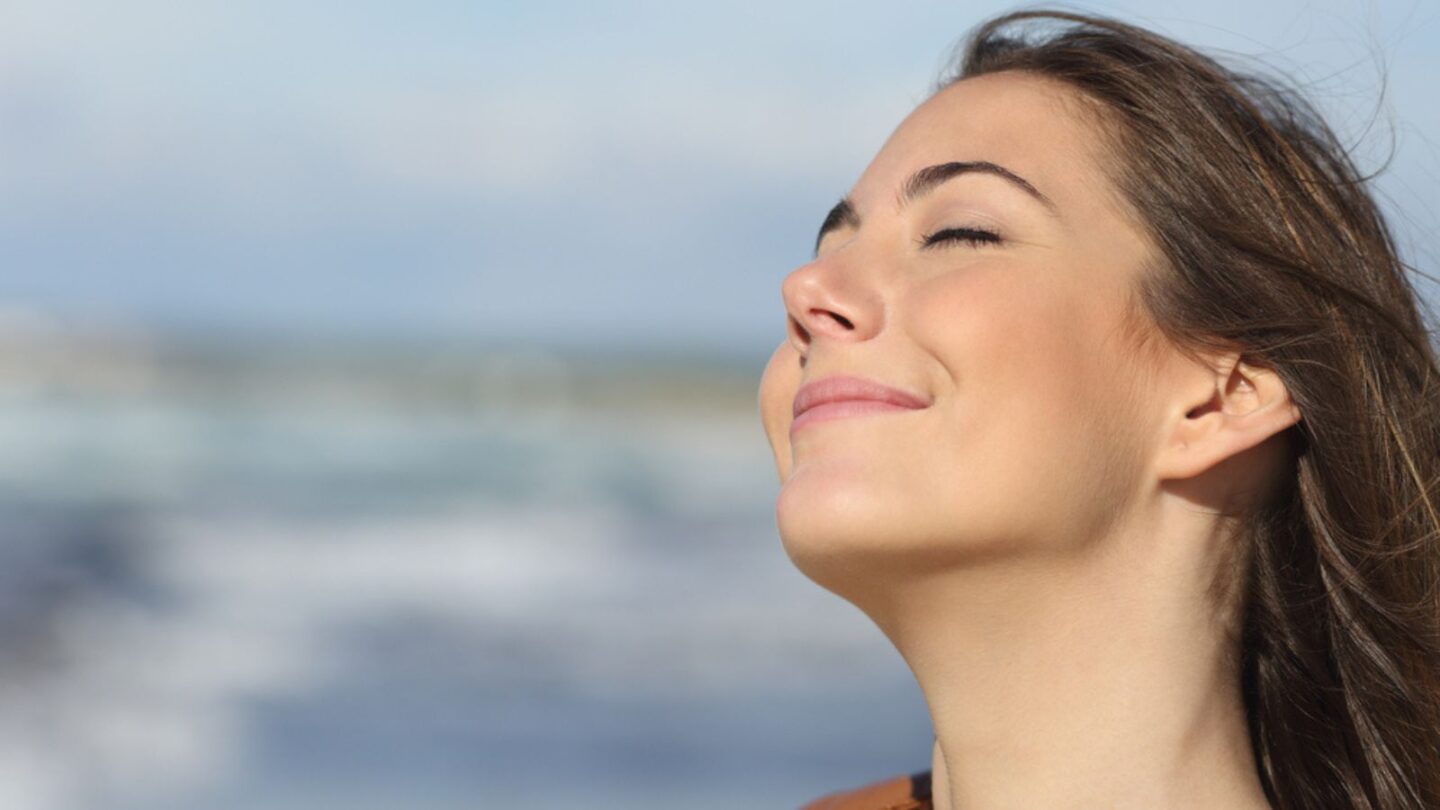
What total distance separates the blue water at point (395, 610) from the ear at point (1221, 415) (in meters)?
4.41

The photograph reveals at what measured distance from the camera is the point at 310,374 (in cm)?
1447

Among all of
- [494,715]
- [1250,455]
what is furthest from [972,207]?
[494,715]

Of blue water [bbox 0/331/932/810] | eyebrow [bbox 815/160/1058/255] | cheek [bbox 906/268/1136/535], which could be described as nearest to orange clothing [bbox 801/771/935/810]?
cheek [bbox 906/268/1136/535]

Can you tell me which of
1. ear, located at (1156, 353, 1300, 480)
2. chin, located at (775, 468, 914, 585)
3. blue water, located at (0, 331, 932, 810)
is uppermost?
blue water, located at (0, 331, 932, 810)

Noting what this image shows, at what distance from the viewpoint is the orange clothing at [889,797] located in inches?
98.7

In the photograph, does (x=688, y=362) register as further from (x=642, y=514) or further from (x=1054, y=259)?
(x=1054, y=259)

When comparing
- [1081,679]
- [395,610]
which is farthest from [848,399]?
[395,610]

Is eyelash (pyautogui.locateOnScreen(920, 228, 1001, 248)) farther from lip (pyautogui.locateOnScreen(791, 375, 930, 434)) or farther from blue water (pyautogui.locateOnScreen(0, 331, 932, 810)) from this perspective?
blue water (pyautogui.locateOnScreen(0, 331, 932, 810))

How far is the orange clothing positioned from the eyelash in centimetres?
97

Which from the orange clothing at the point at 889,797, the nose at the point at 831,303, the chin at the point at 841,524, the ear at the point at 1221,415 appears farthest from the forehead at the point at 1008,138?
the orange clothing at the point at 889,797

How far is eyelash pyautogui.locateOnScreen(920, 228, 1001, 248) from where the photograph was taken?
6.48ft

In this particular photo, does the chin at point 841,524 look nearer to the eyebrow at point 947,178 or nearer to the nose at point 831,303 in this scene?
the nose at point 831,303

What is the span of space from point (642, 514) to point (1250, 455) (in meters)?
8.63

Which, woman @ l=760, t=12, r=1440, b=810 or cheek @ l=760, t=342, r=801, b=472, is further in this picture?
cheek @ l=760, t=342, r=801, b=472
